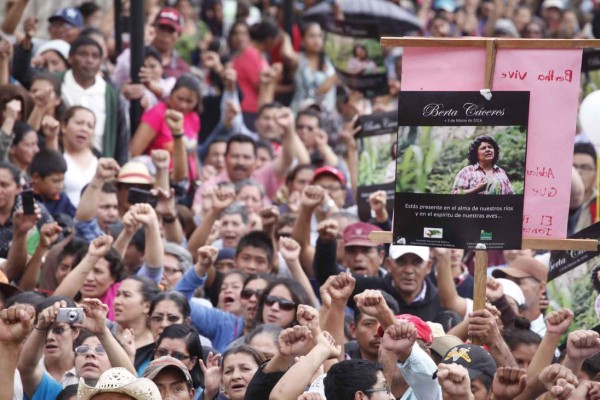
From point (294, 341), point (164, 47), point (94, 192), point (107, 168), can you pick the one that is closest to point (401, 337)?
point (294, 341)

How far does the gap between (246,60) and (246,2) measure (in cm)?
341

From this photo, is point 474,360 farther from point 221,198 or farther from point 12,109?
point 12,109

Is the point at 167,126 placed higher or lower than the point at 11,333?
higher

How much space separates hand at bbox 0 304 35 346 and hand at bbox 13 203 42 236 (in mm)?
2632

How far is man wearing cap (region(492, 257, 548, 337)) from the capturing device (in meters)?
10.0

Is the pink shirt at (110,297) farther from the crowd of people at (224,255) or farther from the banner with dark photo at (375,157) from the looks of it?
the banner with dark photo at (375,157)

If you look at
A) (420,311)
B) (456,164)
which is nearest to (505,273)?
(420,311)

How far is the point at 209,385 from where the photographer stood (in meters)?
7.80

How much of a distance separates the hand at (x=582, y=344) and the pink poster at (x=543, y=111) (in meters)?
0.52

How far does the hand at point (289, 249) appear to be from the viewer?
32.5 feet

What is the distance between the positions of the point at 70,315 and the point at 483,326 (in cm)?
206

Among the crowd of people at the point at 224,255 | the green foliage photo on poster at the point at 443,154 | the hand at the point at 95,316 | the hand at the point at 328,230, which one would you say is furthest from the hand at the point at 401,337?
the hand at the point at 328,230

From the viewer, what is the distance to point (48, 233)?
9.80 metres

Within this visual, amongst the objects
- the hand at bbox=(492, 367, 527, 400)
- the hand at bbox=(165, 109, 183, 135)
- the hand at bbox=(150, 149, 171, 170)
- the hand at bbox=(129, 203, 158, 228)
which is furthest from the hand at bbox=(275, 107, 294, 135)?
the hand at bbox=(492, 367, 527, 400)
